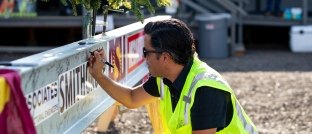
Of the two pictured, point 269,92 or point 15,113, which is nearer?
point 15,113

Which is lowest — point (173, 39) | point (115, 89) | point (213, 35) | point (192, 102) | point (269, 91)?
point (269, 91)

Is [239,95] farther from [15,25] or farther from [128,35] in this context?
[15,25]

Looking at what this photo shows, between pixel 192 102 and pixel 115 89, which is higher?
pixel 192 102

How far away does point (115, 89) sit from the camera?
4.40 meters

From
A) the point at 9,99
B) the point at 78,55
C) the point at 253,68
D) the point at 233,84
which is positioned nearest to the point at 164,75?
the point at 78,55

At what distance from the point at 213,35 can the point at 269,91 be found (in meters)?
5.04

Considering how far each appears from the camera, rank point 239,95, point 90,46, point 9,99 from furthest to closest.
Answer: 1. point 239,95
2. point 90,46
3. point 9,99

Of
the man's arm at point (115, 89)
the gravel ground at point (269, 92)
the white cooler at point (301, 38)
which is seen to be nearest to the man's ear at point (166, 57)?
the man's arm at point (115, 89)

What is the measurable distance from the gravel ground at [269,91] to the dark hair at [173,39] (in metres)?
3.93

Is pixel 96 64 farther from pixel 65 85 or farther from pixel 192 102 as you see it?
pixel 192 102

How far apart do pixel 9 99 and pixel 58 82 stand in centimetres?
85

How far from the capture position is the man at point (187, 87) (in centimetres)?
355

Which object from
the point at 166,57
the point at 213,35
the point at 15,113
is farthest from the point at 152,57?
the point at 213,35

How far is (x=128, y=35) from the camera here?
5.75 meters
